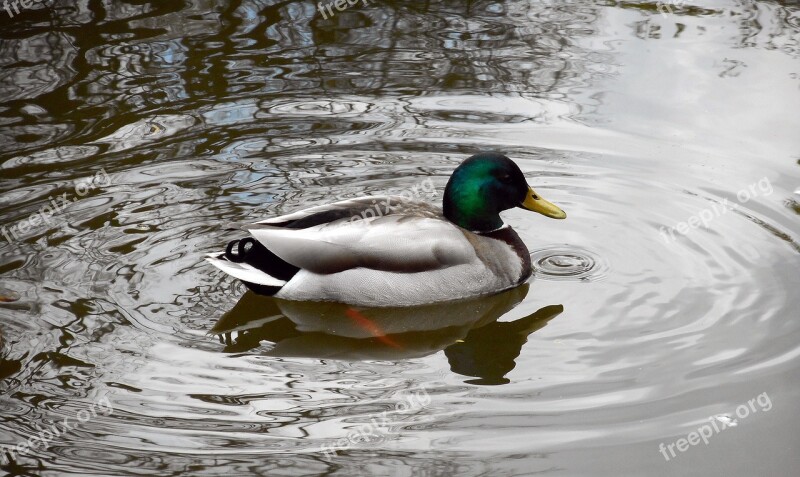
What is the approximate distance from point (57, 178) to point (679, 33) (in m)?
5.69

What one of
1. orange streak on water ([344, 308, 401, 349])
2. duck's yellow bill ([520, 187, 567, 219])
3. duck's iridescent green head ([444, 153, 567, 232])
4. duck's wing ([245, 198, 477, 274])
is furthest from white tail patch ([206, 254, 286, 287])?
duck's yellow bill ([520, 187, 567, 219])

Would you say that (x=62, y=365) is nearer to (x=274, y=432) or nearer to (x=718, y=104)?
(x=274, y=432)

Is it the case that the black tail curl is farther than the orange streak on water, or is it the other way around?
the black tail curl

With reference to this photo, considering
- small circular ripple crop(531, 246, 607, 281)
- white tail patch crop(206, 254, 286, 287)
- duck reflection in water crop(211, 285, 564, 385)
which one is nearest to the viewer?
duck reflection in water crop(211, 285, 564, 385)

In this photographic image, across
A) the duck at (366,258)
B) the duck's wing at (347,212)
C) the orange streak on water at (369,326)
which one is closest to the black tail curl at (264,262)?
the duck at (366,258)

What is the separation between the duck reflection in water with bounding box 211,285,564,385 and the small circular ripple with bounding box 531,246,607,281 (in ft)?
0.74

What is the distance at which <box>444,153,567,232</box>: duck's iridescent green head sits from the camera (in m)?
6.86

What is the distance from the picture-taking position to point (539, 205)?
7039mm

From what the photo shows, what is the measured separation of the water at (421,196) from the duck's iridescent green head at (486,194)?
42cm

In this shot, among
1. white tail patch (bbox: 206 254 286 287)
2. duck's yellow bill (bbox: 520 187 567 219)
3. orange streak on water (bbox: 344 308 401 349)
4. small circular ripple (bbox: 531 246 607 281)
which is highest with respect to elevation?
duck's yellow bill (bbox: 520 187 567 219)

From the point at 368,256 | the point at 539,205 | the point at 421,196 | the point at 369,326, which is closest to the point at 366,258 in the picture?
the point at 368,256

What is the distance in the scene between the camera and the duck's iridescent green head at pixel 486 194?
6.86 m

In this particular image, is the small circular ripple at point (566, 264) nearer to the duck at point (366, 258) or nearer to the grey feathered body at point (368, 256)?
the duck at point (366, 258)

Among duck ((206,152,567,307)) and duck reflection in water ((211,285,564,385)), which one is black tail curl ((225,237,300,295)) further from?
duck reflection in water ((211,285,564,385))
